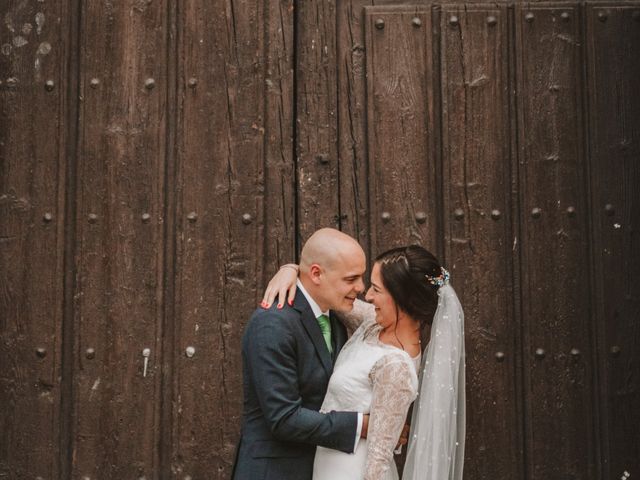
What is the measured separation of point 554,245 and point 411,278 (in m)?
0.57

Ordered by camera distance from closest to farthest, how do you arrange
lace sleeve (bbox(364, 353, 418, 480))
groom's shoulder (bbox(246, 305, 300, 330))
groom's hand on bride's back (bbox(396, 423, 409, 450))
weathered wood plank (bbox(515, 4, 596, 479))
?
lace sleeve (bbox(364, 353, 418, 480))
groom's shoulder (bbox(246, 305, 300, 330))
groom's hand on bride's back (bbox(396, 423, 409, 450))
weathered wood plank (bbox(515, 4, 596, 479))

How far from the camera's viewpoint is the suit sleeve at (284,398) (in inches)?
80.1

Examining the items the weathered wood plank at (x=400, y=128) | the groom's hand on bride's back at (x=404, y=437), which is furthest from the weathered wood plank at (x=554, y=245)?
the groom's hand on bride's back at (x=404, y=437)

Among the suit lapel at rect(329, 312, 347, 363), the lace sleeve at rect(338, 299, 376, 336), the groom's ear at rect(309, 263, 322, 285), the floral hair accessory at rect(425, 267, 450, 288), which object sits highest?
the groom's ear at rect(309, 263, 322, 285)

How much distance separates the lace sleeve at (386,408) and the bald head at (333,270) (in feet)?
0.65

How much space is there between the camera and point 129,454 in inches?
99.4

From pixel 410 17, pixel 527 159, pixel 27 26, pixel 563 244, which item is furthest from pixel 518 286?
pixel 27 26

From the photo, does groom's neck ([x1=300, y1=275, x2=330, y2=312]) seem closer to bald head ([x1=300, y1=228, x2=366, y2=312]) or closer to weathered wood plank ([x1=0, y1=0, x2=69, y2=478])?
bald head ([x1=300, y1=228, x2=366, y2=312])

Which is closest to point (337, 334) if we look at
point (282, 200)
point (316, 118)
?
point (282, 200)

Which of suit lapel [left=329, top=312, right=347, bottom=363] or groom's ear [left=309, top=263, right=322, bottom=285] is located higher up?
groom's ear [left=309, top=263, right=322, bottom=285]

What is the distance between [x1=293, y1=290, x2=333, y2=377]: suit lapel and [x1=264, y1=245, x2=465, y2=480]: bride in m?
0.03

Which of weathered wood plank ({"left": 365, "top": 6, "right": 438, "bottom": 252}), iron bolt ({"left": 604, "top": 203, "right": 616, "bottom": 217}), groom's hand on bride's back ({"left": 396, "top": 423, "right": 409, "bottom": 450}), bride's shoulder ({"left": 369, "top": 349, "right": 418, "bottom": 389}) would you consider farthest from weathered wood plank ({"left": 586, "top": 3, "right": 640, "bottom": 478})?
bride's shoulder ({"left": 369, "top": 349, "right": 418, "bottom": 389})

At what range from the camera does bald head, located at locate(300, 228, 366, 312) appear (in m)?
2.16

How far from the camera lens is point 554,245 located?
2.52 m
